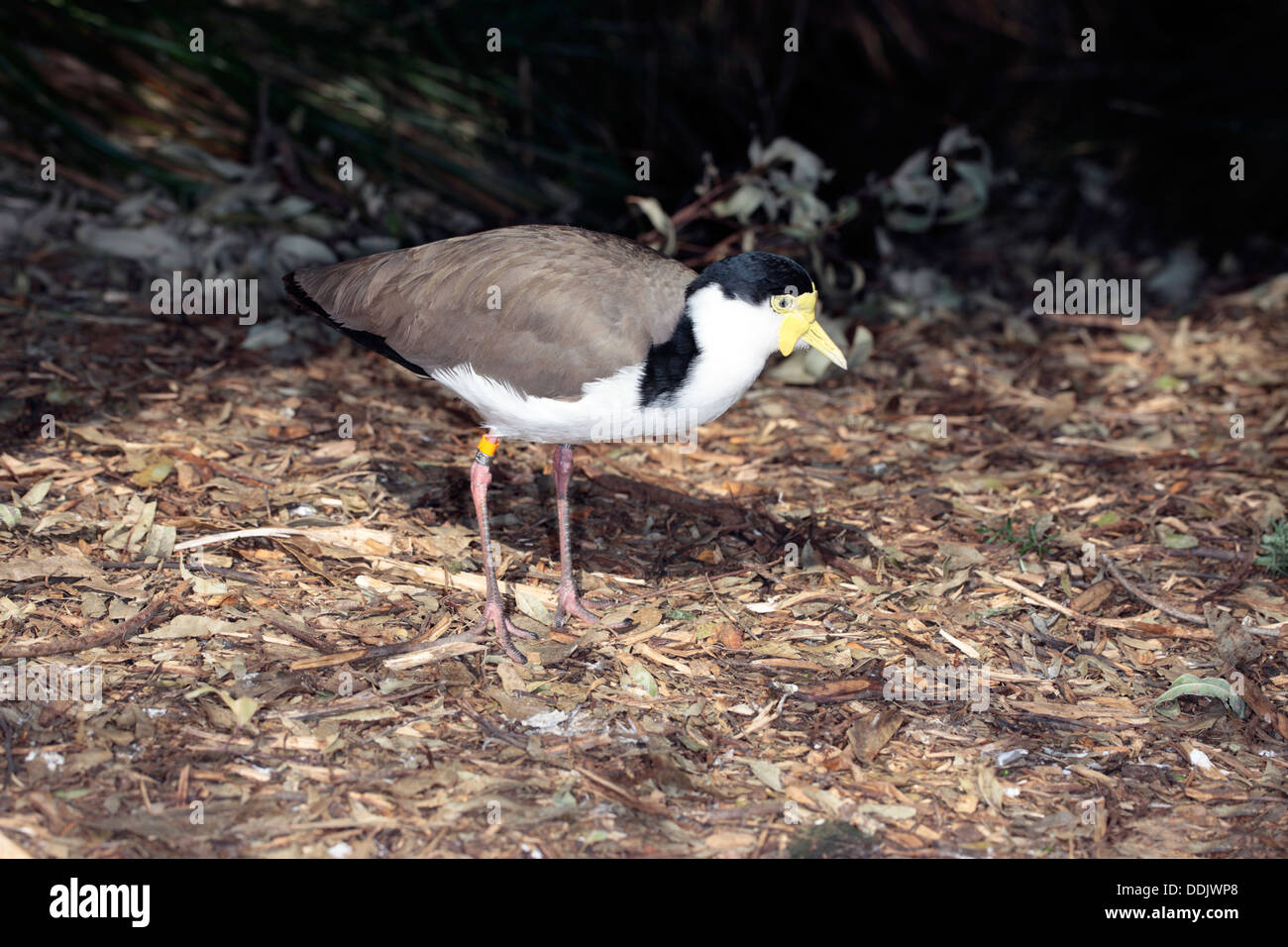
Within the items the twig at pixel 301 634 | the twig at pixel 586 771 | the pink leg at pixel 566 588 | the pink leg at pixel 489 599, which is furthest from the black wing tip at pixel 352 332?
the twig at pixel 586 771

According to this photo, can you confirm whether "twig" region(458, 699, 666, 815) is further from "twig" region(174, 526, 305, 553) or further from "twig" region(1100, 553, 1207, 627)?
"twig" region(1100, 553, 1207, 627)

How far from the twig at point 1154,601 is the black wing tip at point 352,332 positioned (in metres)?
2.84

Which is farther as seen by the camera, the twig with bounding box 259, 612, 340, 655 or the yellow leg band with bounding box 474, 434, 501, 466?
the yellow leg band with bounding box 474, 434, 501, 466

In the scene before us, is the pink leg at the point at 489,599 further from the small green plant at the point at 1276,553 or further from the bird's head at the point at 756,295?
the small green plant at the point at 1276,553

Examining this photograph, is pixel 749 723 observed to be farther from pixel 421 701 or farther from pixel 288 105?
pixel 288 105

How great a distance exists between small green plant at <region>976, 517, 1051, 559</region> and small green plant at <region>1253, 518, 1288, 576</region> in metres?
0.83

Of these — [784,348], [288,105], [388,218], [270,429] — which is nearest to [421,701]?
[784,348]

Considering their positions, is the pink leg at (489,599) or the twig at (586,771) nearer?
the twig at (586,771)

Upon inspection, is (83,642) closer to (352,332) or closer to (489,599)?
(489,599)

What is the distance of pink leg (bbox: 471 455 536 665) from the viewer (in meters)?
4.48

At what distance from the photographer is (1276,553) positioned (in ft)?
17.0

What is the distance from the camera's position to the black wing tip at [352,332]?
4922mm

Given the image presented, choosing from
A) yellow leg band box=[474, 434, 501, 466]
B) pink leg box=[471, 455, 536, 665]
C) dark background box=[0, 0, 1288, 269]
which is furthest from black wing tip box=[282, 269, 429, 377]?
dark background box=[0, 0, 1288, 269]

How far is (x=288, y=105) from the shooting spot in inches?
312
